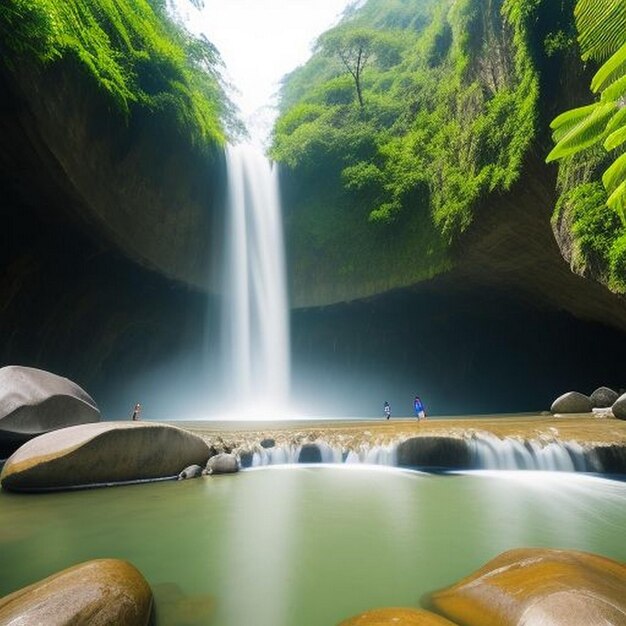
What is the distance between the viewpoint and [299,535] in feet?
14.9

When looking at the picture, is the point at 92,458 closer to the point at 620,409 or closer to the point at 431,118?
the point at 620,409

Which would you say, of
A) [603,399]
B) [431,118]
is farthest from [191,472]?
[431,118]

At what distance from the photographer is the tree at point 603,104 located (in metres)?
6.27

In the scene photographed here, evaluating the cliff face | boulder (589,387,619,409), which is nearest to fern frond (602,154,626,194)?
boulder (589,387,619,409)

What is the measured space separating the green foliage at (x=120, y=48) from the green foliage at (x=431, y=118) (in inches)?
242

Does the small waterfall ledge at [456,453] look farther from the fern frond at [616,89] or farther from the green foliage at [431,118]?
the green foliage at [431,118]

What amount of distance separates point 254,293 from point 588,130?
52.7 ft

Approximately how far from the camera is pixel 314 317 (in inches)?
949

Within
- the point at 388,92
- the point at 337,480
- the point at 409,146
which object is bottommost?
the point at 337,480

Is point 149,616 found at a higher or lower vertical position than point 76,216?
lower

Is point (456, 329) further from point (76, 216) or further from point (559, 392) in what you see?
point (76, 216)

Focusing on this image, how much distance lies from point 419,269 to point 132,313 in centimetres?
1382

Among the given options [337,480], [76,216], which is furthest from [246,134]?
[337,480]

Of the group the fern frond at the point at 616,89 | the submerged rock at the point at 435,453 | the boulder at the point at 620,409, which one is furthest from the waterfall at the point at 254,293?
the fern frond at the point at 616,89
